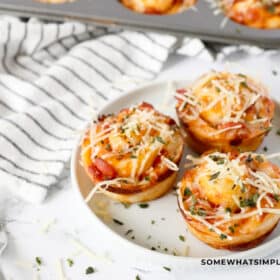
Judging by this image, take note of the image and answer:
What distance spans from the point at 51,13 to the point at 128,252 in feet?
6.45

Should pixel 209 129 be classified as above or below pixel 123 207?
above

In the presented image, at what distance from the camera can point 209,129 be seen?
318cm

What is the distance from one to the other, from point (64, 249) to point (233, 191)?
94 cm

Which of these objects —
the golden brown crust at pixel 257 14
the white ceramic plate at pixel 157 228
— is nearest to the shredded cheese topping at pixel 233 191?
the white ceramic plate at pixel 157 228

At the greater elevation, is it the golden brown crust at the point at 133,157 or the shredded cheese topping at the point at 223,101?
the shredded cheese topping at the point at 223,101

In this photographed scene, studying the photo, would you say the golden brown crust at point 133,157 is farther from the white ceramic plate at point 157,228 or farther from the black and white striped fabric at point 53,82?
the black and white striped fabric at point 53,82

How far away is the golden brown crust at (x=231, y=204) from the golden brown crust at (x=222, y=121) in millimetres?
271

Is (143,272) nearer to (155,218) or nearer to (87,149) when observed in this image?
(155,218)

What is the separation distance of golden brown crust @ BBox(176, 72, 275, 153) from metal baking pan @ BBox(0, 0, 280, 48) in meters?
0.68

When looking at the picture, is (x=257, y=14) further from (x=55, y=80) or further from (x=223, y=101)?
(x=55, y=80)

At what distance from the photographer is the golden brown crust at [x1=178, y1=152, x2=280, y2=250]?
2684 mm

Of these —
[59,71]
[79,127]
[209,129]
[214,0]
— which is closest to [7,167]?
[79,127]

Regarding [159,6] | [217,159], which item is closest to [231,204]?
[217,159]

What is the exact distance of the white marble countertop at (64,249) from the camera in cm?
289
